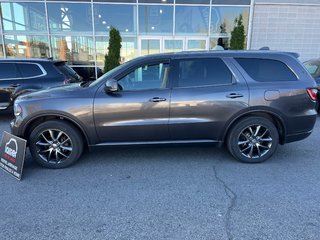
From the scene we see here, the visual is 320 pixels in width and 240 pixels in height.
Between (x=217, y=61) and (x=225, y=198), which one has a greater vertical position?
(x=217, y=61)

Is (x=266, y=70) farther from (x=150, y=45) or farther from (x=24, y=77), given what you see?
(x=150, y=45)

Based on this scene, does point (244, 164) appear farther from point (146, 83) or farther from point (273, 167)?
point (146, 83)

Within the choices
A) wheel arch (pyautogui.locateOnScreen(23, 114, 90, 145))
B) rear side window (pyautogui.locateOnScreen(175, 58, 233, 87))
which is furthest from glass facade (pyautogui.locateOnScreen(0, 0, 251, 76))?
wheel arch (pyautogui.locateOnScreen(23, 114, 90, 145))

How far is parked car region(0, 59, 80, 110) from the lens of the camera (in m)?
6.32

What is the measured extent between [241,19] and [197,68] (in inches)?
408

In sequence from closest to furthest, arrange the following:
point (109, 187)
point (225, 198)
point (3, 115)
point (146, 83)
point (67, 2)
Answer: point (225, 198)
point (109, 187)
point (146, 83)
point (3, 115)
point (67, 2)

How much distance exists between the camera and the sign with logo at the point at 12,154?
3.45 metres

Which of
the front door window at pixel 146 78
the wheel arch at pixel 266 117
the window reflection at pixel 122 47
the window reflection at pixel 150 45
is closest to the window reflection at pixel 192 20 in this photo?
the window reflection at pixel 150 45

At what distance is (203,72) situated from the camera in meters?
3.85

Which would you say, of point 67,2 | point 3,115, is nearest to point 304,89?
point 3,115

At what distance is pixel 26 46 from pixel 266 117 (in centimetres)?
1247

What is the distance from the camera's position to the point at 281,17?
40.8ft

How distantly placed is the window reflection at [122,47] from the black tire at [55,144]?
30.8ft

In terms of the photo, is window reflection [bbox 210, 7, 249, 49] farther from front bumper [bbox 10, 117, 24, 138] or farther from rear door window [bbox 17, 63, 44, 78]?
front bumper [bbox 10, 117, 24, 138]
